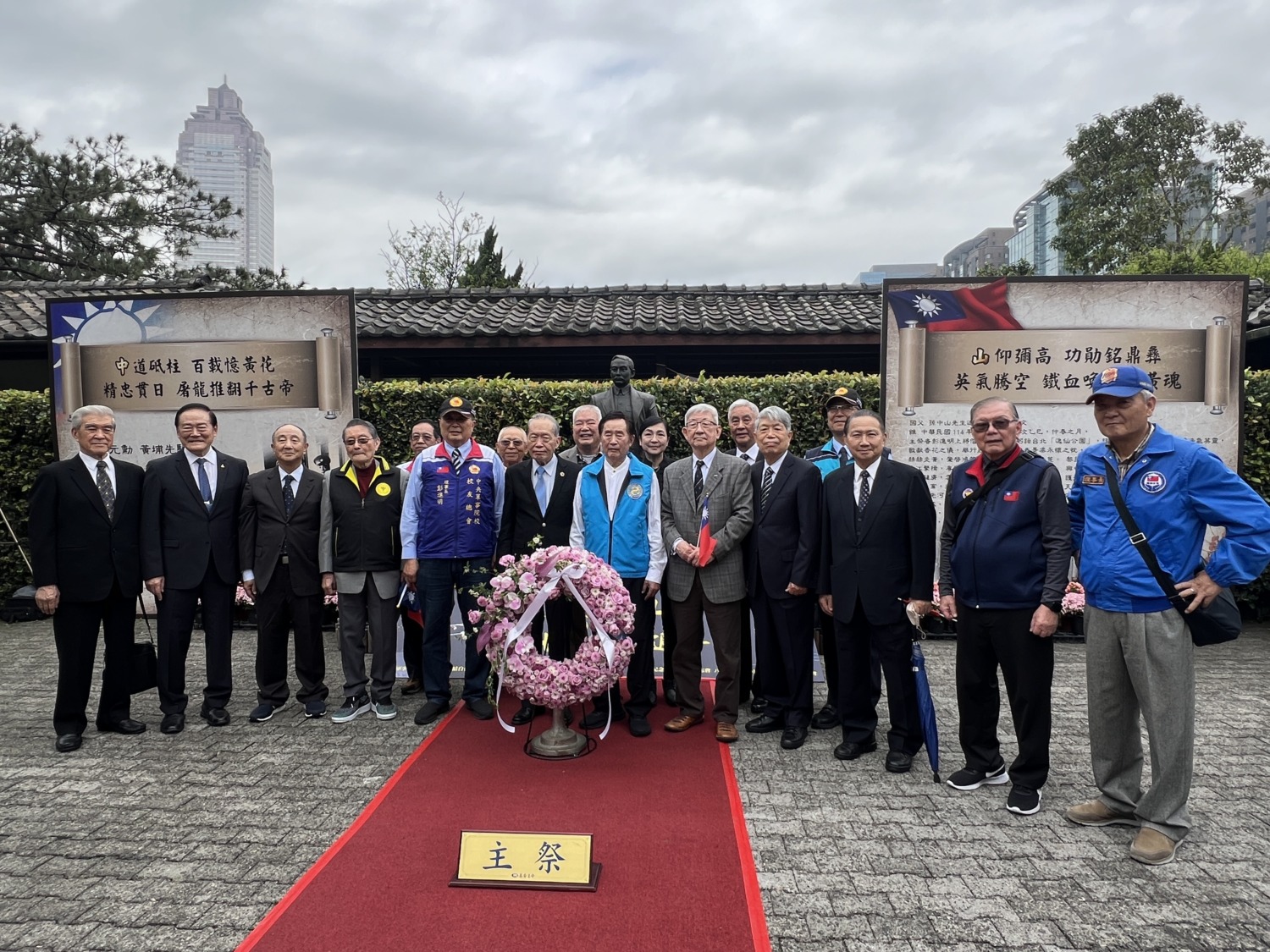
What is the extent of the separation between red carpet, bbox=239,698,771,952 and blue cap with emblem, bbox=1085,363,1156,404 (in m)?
2.48

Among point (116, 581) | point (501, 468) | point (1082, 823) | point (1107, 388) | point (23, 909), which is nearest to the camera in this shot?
point (23, 909)

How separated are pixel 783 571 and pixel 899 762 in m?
1.17

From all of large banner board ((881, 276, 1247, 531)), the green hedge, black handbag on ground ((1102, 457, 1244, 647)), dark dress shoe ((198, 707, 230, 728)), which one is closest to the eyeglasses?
black handbag on ground ((1102, 457, 1244, 647))

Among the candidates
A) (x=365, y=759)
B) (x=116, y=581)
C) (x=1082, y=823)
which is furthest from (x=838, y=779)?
(x=116, y=581)

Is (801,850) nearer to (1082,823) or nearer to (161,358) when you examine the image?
(1082,823)

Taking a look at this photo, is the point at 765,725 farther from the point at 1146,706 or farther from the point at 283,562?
the point at 283,562

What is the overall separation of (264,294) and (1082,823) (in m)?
8.14

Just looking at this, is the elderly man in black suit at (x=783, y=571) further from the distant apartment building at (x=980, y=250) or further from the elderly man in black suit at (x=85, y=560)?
the distant apartment building at (x=980, y=250)

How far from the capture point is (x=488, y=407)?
8125mm

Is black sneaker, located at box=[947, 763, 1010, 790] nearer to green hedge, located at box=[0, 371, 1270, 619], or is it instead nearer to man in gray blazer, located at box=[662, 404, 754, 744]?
man in gray blazer, located at box=[662, 404, 754, 744]

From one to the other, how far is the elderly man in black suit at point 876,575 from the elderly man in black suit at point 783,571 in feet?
0.51

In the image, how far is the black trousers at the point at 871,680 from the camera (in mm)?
4184

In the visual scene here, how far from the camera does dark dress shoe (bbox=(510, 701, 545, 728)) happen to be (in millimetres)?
4910

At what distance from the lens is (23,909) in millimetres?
2904
